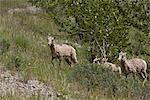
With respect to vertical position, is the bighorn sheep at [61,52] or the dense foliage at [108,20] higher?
the dense foliage at [108,20]

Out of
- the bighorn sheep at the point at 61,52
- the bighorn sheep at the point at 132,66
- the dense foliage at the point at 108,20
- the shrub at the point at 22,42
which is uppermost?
the dense foliage at the point at 108,20

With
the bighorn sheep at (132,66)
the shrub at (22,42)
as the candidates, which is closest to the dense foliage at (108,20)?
the bighorn sheep at (132,66)

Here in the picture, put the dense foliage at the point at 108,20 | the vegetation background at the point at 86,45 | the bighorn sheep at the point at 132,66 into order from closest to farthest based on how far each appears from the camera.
Result: the vegetation background at the point at 86,45, the bighorn sheep at the point at 132,66, the dense foliage at the point at 108,20

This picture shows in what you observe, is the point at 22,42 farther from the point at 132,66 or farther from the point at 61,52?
the point at 132,66

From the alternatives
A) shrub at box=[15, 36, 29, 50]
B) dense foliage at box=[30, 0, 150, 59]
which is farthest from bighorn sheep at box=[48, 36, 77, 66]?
dense foliage at box=[30, 0, 150, 59]

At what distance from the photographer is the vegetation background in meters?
10.5

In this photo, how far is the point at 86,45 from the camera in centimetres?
1836

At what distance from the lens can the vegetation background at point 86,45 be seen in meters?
10.5

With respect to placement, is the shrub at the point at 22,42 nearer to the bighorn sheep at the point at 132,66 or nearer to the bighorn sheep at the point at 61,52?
the bighorn sheep at the point at 61,52

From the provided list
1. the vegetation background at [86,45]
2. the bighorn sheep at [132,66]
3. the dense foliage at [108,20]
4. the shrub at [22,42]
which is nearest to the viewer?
the vegetation background at [86,45]

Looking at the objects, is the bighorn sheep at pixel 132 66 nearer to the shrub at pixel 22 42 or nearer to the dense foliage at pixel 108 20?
the dense foliage at pixel 108 20

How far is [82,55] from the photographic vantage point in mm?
17031

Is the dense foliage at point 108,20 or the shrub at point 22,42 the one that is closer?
the shrub at point 22,42

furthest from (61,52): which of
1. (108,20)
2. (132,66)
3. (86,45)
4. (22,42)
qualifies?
(86,45)
